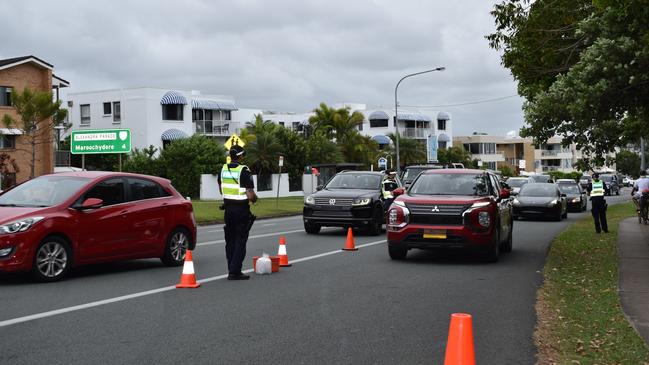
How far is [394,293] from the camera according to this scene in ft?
32.6

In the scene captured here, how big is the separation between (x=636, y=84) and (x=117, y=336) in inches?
415

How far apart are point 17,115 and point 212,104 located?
25820 millimetres

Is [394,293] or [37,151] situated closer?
[394,293]

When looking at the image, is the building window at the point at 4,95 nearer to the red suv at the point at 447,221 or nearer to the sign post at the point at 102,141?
the sign post at the point at 102,141

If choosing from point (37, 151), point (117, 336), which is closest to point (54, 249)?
point (117, 336)

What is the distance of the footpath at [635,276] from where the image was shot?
842 cm

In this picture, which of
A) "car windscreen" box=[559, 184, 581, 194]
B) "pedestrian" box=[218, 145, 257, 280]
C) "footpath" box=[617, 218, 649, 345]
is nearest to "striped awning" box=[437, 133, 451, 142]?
"car windscreen" box=[559, 184, 581, 194]

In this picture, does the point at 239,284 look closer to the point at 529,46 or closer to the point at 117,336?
the point at 117,336

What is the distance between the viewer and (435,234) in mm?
12961

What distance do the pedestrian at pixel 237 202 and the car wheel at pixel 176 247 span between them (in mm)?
1984

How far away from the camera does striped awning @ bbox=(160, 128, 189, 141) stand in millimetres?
59812

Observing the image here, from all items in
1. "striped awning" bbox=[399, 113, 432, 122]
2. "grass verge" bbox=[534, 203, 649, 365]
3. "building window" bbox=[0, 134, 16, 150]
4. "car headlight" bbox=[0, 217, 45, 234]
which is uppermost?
"striped awning" bbox=[399, 113, 432, 122]

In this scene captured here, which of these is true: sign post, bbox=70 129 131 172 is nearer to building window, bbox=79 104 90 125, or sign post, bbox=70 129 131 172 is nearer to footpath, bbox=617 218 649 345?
footpath, bbox=617 218 649 345

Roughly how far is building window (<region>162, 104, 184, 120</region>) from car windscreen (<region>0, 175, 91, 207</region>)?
163ft
